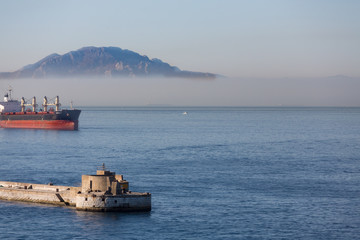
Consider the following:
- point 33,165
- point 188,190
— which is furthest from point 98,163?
point 188,190

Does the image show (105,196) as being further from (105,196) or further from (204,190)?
(204,190)

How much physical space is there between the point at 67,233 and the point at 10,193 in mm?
14136

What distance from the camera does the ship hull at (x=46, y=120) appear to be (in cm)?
17525

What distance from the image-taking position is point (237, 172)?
79.0 m

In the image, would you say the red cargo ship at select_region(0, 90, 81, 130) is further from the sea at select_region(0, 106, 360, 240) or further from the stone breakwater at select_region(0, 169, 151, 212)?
the stone breakwater at select_region(0, 169, 151, 212)

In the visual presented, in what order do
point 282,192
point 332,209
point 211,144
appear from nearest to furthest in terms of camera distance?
point 332,209, point 282,192, point 211,144

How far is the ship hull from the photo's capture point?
17525 centimetres

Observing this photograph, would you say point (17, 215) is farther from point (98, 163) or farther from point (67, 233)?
point (98, 163)

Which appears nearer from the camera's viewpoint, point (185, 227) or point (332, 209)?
point (185, 227)

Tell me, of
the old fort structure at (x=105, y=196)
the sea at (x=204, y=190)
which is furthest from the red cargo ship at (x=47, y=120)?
the old fort structure at (x=105, y=196)

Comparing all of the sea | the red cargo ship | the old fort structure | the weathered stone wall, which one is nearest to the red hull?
the red cargo ship

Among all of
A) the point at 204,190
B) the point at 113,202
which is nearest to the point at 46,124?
the point at 204,190

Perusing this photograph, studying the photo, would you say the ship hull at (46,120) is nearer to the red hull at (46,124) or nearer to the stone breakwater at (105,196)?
the red hull at (46,124)

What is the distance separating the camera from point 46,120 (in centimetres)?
17650
